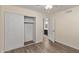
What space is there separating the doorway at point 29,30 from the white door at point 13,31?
27 cm

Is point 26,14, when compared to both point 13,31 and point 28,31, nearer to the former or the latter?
point 28,31

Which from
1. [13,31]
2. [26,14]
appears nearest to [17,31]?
[13,31]

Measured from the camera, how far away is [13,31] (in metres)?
3.01

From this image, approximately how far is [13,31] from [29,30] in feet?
3.01

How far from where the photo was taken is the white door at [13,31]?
9.11 ft

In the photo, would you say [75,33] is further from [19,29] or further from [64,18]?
[19,29]

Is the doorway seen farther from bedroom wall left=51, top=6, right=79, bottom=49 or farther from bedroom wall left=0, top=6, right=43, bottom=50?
bedroom wall left=51, top=6, right=79, bottom=49

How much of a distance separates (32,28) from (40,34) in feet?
1.91

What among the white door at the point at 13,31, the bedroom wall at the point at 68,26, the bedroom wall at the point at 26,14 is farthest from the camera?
the bedroom wall at the point at 68,26

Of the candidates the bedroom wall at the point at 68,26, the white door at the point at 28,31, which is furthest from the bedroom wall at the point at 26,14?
the bedroom wall at the point at 68,26

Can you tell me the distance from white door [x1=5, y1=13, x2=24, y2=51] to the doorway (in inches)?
10.7

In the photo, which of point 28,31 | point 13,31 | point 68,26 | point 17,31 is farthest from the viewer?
point 28,31

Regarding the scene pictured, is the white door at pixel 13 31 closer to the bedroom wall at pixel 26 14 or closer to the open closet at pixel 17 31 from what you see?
the open closet at pixel 17 31
